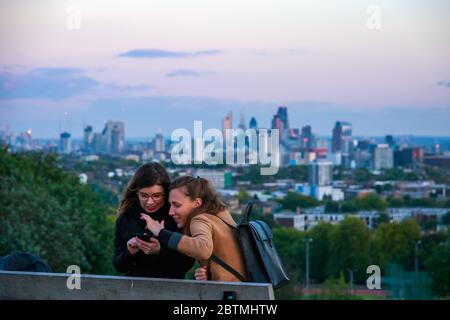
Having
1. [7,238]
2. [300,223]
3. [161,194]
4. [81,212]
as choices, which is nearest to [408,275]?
[300,223]

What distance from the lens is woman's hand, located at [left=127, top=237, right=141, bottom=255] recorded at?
495 cm

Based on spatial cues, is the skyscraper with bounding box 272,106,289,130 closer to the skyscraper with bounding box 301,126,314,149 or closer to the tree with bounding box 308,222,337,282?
the skyscraper with bounding box 301,126,314,149

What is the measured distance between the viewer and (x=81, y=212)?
4088 cm

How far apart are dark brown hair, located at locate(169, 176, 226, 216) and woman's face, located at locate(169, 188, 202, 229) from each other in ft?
0.06

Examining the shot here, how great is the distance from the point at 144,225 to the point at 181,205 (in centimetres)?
32

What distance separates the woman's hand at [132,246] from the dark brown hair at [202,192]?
0.93 feet

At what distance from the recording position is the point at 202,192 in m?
4.89

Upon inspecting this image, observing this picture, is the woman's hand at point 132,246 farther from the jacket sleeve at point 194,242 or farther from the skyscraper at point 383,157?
the skyscraper at point 383,157

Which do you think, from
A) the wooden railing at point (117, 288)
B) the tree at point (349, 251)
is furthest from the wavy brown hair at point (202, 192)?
the tree at point (349, 251)

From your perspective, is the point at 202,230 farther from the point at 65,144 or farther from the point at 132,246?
the point at 65,144

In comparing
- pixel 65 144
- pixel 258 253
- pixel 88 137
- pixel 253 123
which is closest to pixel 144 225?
pixel 258 253
